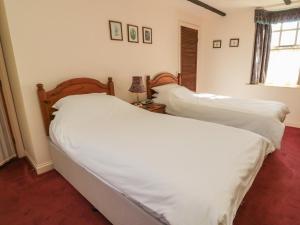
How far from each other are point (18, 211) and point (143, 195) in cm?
138

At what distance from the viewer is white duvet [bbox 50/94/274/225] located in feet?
3.21

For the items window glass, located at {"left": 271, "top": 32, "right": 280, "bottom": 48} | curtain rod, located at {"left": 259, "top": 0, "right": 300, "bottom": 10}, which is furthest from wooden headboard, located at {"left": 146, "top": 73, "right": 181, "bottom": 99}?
curtain rod, located at {"left": 259, "top": 0, "right": 300, "bottom": 10}

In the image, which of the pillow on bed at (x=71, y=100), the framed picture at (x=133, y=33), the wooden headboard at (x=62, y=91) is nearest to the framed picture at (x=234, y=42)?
the framed picture at (x=133, y=33)

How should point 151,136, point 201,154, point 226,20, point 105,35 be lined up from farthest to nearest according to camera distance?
point 226,20 → point 105,35 → point 151,136 → point 201,154

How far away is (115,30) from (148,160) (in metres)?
2.12

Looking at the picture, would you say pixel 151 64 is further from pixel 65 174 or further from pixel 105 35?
pixel 65 174

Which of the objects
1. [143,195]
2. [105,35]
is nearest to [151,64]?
[105,35]

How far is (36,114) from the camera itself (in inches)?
85.1

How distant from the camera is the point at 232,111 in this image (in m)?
2.55

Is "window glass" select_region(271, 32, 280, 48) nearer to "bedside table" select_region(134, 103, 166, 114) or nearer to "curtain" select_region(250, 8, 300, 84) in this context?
"curtain" select_region(250, 8, 300, 84)

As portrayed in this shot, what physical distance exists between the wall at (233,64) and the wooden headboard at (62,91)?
9.92 feet

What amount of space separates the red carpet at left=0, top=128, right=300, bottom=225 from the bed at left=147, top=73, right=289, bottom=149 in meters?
0.46

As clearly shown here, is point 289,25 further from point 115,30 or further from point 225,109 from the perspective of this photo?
point 115,30

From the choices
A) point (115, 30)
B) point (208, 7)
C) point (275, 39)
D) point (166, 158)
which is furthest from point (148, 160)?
point (275, 39)
